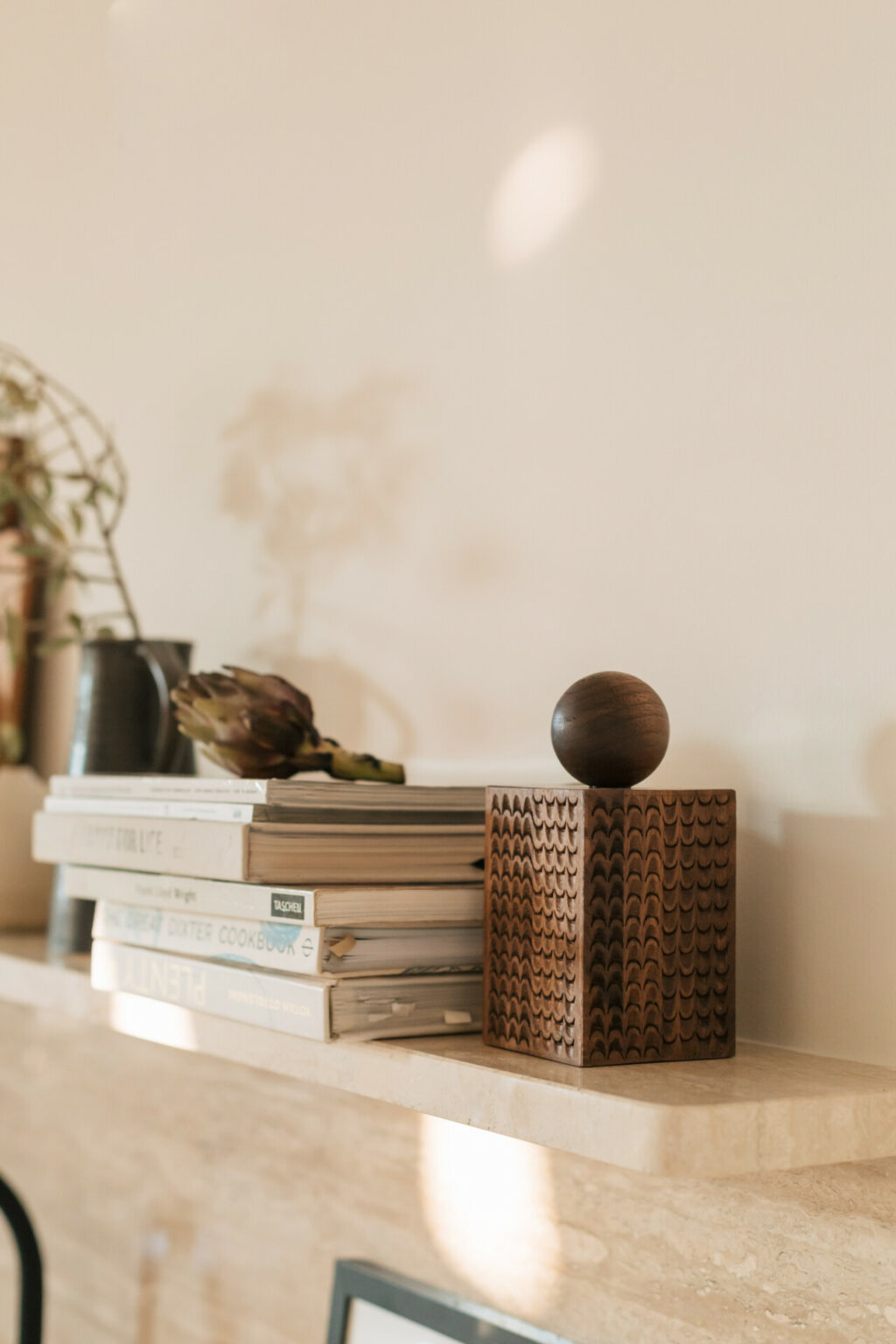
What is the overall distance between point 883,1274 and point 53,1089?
0.92 metres

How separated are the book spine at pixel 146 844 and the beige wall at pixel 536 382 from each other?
19cm

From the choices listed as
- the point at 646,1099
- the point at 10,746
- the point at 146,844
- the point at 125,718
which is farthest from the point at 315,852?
the point at 10,746

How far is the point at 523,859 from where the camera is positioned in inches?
23.2

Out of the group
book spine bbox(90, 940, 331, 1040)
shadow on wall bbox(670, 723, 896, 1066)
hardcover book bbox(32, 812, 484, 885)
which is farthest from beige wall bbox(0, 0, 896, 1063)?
book spine bbox(90, 940, 331, 1040)

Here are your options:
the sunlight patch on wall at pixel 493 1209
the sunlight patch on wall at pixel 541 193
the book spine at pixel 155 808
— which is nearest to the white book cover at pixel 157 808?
the book spine at pixel 155 808

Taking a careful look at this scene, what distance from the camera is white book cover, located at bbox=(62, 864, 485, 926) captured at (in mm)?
627

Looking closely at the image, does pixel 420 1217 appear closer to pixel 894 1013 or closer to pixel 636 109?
pixel 894 1013

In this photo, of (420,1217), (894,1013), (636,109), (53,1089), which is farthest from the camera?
(53,1089)

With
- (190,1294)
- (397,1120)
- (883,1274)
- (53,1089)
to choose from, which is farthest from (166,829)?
(53,1089)

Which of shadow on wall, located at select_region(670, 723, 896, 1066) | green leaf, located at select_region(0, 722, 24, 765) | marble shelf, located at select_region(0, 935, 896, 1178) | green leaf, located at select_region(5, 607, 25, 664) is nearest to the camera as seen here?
marble shelf, located at select_region(0, 935, 896, 1178)

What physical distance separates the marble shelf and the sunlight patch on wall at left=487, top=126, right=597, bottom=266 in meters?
0.46

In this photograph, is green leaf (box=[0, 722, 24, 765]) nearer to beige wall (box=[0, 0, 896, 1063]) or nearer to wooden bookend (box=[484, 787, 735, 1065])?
beige wall (box=[0, 0, 896, 1063])

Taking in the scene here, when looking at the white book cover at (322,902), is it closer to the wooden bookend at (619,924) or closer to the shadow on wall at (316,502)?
the wooden bookend at (619,924)

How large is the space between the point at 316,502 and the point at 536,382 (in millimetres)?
247
